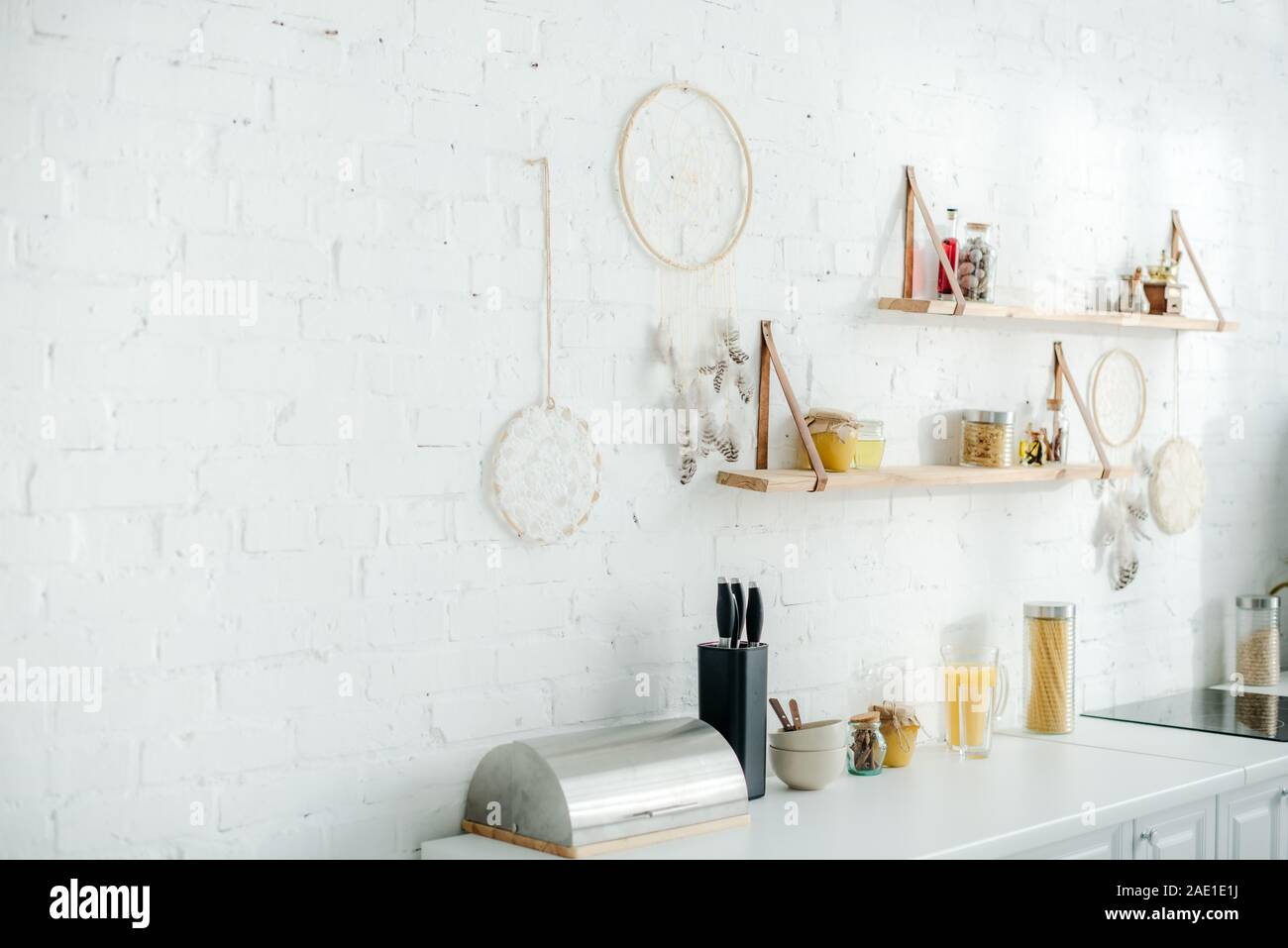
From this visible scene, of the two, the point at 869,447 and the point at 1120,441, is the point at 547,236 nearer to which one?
the point at 869,447

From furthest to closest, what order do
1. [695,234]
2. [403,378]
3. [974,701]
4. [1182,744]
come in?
[1182,744] → [974,701] → [695,234] → [403,378]

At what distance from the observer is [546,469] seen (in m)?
2.11

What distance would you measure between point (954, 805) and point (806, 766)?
9.9 inches

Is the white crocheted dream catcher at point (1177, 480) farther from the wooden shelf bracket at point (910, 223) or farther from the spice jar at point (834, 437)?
the spice jar at point (834, 437)

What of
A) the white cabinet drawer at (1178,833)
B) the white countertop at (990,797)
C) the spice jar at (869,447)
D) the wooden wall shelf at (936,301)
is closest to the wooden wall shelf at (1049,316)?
the wooden wall shelf at (936,301)

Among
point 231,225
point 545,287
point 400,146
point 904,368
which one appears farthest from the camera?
point 904,368

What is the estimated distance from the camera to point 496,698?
2.07 m

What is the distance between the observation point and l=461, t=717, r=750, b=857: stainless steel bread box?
1854mm

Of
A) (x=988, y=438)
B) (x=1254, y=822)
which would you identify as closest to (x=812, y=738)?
(x=988, y=438)

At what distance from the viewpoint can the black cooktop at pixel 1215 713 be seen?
9.00ft

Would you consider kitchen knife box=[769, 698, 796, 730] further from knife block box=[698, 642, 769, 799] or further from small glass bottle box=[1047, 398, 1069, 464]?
small glass bottle box=[1047, 398, 1069, 464]
